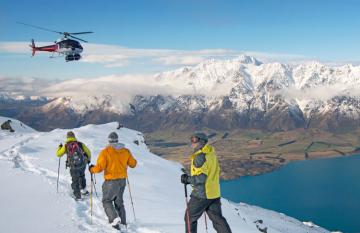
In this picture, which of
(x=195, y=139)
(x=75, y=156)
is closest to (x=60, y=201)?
(x=75, y=156)

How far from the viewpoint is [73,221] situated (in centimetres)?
1691

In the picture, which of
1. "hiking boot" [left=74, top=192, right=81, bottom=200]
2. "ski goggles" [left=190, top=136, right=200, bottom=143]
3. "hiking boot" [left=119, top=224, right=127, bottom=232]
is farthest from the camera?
"hiking boot" [left=74, top=192, right=81, bottom=200]

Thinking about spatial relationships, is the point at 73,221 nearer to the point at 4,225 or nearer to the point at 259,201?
the point at 4,225

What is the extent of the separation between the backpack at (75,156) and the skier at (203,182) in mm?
9490

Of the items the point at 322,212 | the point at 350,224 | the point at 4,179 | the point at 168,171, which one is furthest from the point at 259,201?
the point at 4,179

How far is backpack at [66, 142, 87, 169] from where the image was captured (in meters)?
21.4

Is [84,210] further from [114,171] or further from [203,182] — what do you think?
[203,182]

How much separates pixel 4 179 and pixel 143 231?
12.4m

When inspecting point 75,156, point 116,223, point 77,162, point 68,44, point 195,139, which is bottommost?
point 116,223

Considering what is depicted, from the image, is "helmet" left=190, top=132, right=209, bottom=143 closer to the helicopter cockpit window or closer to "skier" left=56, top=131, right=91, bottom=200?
"skier" left=56, top=131, right=91, bottom=200

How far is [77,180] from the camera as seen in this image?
2152 cm

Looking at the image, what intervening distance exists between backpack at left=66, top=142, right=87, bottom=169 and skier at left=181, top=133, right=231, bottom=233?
949cm

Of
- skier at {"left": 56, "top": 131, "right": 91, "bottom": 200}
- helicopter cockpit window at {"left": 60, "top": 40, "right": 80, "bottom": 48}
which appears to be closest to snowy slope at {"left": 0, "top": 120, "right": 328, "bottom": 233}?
skier at {"left": 56, "top": 131, "right": 91, "bottom": 200}

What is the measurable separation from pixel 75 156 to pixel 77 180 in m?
1.26
